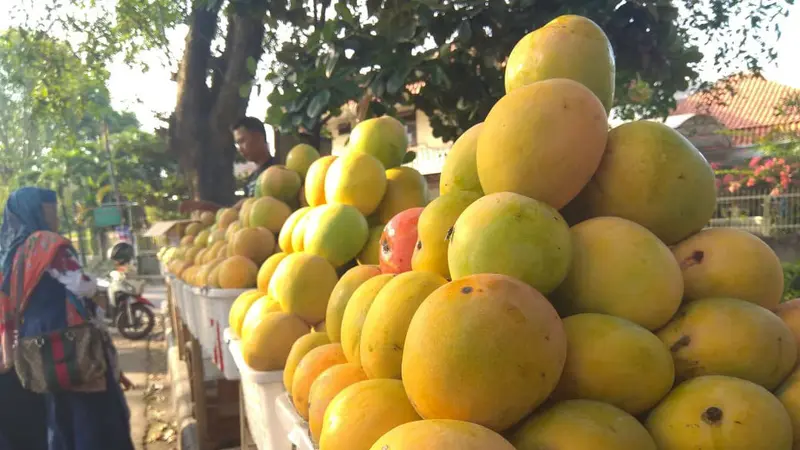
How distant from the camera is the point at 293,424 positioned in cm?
143

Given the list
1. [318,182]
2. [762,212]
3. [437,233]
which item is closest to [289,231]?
[318,182]

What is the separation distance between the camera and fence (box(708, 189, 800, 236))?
12.4 metres

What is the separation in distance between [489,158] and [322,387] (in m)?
0.61

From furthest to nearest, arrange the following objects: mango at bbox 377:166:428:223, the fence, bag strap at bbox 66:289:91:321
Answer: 1. the fence
2. bag strap at bbox 66:289:91:321
3. mango at bbox 377:166:428:223

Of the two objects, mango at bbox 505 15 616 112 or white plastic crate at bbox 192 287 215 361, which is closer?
mango at bbox 505 15 616 112

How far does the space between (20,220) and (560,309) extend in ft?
11.8

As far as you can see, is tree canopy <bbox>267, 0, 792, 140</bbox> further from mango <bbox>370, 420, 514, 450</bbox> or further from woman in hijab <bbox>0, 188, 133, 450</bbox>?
mango <bbox>370, 420, 514, 450</bbox>

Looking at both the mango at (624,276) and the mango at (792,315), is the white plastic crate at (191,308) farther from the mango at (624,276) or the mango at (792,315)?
the mango at (792,315)

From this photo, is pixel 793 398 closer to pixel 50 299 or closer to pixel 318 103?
pixel 318 103

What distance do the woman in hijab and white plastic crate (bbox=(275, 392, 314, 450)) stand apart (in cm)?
243

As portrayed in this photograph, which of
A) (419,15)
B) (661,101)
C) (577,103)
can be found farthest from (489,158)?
(661,101)

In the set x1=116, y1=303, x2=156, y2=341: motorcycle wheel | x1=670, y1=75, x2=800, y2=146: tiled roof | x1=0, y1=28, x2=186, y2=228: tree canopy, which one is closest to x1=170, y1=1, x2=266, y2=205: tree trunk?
x1=0, y1=28, x2=186, y2=228: tree canopy

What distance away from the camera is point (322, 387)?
1260 mm

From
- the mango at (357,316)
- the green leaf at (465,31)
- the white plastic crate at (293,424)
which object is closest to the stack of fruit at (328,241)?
the white plastic crate at (293,424)
